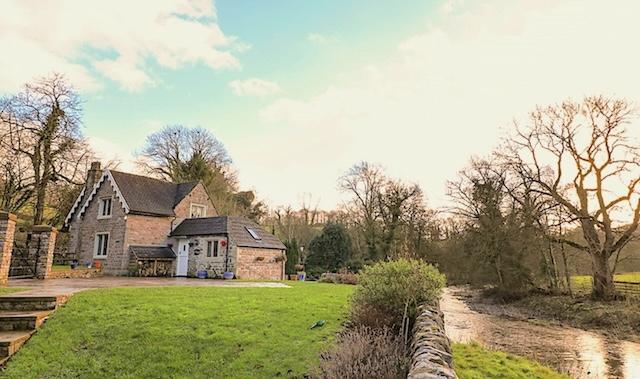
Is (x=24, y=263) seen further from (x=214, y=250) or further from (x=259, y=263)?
(x=259, y=263)

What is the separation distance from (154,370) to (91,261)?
23.8m

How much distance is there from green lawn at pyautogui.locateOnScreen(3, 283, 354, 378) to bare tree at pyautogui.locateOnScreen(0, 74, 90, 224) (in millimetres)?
20992

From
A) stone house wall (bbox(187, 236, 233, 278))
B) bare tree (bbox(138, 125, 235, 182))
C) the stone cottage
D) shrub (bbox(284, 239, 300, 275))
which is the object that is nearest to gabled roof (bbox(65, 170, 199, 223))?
the stone cottage

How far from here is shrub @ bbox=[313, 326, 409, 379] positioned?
5590 mm

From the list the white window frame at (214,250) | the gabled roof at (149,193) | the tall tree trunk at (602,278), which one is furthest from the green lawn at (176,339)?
the tall tree trunk at (602,278)

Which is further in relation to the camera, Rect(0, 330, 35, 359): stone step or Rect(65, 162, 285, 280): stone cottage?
Rect(65, 162, 285, 280): stone cottage

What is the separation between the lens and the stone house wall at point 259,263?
82.6 ft

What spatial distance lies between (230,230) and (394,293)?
18.1 m

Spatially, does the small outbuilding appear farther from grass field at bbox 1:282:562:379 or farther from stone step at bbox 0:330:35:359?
stone step at bbox 0:330:35:359

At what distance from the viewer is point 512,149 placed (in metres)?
25.8

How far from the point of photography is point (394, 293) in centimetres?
888

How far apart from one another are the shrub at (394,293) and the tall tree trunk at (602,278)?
54.7 feet

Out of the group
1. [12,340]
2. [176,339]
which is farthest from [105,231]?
[176,339]

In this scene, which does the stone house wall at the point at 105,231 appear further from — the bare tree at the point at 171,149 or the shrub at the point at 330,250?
the shrub at the point at 330,250
